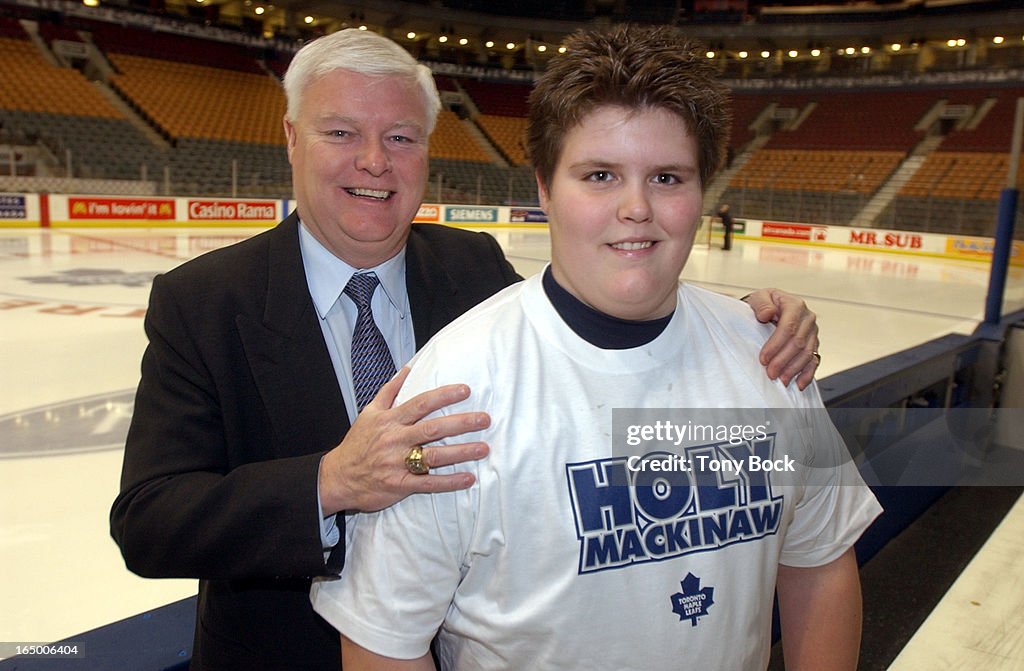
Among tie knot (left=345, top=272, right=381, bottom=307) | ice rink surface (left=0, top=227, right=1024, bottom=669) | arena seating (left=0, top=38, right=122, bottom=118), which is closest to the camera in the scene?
tie knot (left=345, top=272, right=381, bottom=307)

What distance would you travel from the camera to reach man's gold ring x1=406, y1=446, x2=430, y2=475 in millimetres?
1043

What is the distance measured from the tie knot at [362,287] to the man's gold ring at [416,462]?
0.65 metres

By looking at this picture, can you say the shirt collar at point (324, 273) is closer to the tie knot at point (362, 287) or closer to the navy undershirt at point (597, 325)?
the tie knot at point (362, 287)

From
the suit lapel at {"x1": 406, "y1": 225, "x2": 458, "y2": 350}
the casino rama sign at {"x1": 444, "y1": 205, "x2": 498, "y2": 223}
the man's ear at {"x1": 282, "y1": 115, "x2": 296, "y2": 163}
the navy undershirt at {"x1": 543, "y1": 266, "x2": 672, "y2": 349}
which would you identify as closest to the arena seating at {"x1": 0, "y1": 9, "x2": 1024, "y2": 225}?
the casino rama sign at {"x1": 444, "y1": 205, "x2": 498, "y2": 223}

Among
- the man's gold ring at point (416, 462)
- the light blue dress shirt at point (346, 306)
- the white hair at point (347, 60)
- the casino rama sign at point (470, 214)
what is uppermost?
the white hair at point (347, 60)

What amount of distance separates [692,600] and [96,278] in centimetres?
956

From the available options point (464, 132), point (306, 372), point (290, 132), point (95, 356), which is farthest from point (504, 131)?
point (306, 372)

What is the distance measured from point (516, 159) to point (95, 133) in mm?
14549

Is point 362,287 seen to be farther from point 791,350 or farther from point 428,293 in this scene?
point 791,350

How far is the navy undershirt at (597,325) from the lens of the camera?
1.14 metres

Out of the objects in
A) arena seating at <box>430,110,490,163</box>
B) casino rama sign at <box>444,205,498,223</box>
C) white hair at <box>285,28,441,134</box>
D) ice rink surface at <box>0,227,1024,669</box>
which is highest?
arena seating at <box>430,110,490,163</box>

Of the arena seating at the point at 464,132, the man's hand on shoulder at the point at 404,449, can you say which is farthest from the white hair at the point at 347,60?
the arena seating at the point at 464,132

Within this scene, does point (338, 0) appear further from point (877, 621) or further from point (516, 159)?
point (877, 621)

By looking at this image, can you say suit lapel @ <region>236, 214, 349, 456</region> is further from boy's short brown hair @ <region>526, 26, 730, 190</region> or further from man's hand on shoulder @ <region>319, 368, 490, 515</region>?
boy's short brown hair @ <region>526, 26, 730, 190</region>
